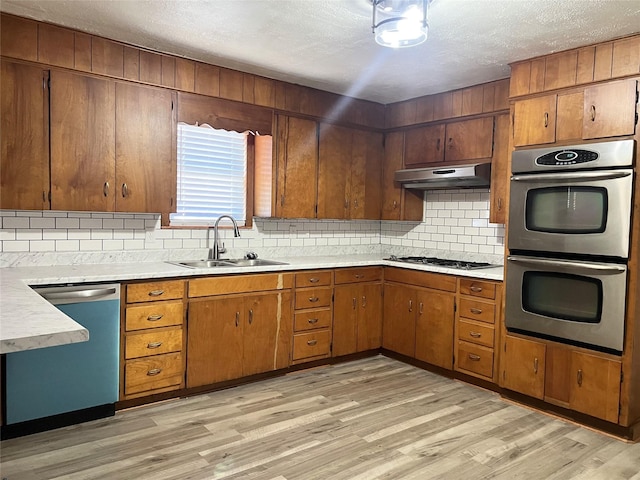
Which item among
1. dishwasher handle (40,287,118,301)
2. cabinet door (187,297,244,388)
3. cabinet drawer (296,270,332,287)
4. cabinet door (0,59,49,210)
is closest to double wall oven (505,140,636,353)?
cabinet drawer (296,270,332,287)

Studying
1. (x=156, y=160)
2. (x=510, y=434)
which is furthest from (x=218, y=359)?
(x=510, y=434)

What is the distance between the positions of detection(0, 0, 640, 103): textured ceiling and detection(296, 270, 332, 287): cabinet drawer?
64.2 inches

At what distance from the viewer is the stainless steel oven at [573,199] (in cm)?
294

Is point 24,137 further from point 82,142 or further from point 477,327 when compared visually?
point 477,327

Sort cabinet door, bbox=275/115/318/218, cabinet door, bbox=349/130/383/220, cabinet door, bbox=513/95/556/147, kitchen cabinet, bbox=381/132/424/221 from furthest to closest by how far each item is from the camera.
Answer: kitchen cabinet, bbox=381/132/424/221, cabinet door, bbox=349/130/383/220, cabinet door, bbox=275/115/318/218, cabinet door, bbox=513/95/556/147

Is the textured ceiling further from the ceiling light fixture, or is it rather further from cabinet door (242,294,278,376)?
cabinet door (242,294,278,376)

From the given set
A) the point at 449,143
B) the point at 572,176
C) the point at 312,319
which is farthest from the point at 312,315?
the point at 572,176

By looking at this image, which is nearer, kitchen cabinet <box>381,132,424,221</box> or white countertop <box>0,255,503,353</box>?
white countertop <box>0,255,503,353</box>

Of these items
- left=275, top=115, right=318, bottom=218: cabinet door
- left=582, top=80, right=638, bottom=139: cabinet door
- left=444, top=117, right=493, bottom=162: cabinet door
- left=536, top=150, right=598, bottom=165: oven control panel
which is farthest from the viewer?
left=275, top=115, right=318, bottom=218: cabinet door

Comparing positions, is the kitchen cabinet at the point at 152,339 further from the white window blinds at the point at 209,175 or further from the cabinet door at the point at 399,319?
the cabinet door at the point at 399,319

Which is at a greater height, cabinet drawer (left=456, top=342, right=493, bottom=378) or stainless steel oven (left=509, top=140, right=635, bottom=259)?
stainless steel oven (left=509, top=140, right=635, bottom=259)

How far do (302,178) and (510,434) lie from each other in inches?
102

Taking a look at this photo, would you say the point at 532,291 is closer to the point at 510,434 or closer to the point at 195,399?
the point at 510,434

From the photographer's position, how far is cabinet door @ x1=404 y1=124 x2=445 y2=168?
176 inches
